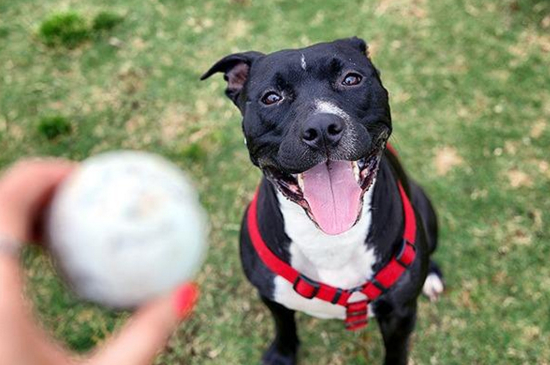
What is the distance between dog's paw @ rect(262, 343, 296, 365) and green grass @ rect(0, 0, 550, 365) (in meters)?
0.10

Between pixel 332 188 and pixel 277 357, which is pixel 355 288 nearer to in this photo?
pixel 332 188

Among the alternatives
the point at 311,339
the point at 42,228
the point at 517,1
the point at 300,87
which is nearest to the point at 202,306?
the point at 311,339

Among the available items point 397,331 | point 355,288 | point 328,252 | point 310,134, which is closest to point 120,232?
point 310,134

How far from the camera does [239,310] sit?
4109 millimetres

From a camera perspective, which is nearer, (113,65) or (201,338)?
(201,338)

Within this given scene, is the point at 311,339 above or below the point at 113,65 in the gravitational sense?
below

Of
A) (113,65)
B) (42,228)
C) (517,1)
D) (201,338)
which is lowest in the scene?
(201,338)

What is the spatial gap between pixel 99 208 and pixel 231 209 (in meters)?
3.14

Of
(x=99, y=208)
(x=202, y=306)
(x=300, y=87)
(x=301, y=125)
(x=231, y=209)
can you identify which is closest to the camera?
(x=99, y=208)

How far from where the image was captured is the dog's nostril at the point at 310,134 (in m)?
2.48

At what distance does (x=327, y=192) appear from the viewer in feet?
8.95

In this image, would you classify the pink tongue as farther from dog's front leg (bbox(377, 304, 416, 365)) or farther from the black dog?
dog's front leg (bbox(377, 304, 416, 365))

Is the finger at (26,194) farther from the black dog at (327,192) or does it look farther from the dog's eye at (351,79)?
the dog's eye at (351,79)

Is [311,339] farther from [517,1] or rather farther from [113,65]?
[517,1]
